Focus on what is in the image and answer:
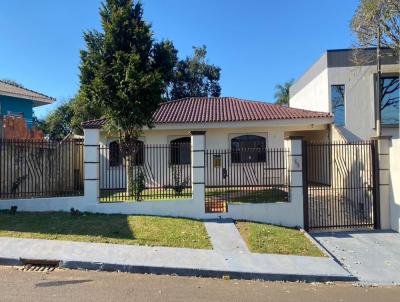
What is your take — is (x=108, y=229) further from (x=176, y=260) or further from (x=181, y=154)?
(x=181, y=154)

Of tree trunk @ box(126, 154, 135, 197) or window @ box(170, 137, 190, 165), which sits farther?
window @ box(170, 137, 190, 165)

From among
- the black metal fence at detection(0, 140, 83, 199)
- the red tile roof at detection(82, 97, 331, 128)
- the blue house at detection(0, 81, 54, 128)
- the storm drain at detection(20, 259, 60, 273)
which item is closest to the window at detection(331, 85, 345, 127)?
the red tile roof at detection(82, 97, 331, 128)

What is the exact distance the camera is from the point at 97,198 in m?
12.4

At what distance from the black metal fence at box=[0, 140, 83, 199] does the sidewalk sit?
411 cm

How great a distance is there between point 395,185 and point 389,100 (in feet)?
26.8

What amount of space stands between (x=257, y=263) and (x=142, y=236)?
3.00 metres

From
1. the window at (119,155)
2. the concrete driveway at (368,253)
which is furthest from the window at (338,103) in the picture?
the window at (119,155)

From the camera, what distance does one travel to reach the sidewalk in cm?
773

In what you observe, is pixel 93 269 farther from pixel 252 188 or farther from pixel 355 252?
pixel 252 188

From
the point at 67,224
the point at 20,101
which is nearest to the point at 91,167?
the point at 67,224

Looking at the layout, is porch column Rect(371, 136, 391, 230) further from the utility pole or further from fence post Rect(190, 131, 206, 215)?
fence post Rect(190, 131, 206, 215)

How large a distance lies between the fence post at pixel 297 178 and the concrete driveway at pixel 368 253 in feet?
2.48

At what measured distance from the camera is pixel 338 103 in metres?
19.5

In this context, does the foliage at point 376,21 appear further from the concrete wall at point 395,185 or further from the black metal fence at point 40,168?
the black metal fence at point 40,168
